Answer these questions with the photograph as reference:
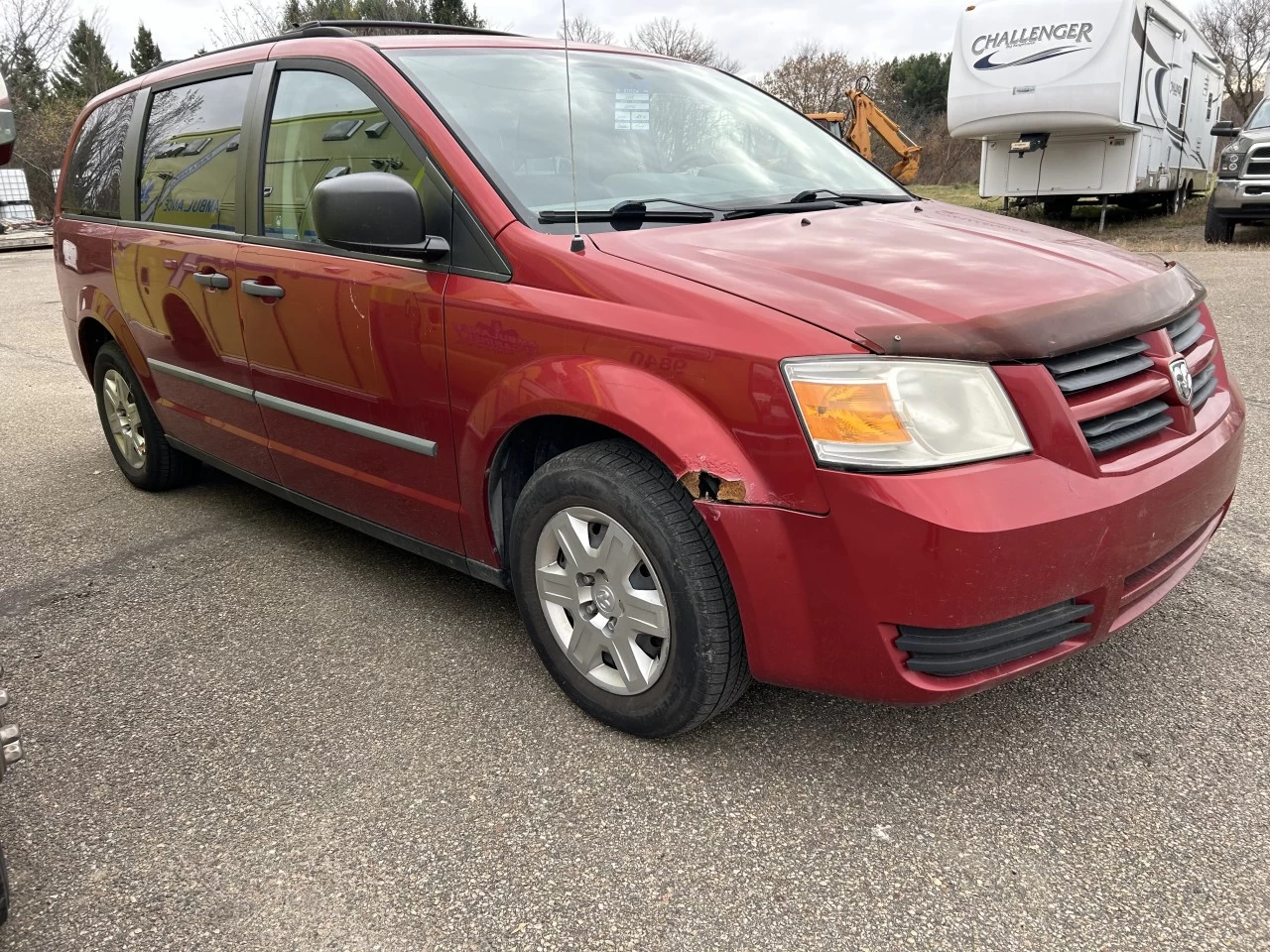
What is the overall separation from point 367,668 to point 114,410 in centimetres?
249

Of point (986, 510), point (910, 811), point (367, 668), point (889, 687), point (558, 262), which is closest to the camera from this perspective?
point (986, 510)

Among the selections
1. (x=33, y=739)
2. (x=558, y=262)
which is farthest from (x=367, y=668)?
(x=558, y=262)

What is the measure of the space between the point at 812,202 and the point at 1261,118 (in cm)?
1192

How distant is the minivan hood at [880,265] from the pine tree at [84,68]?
1755 inches

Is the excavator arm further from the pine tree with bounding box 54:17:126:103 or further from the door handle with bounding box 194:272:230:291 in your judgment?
the pine tree with bounding box 54:17:126:103

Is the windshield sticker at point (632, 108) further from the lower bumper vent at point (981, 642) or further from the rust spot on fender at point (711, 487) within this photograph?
the lower bumper vent at point (981, 642)

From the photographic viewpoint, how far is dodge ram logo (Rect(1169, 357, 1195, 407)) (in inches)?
86.8

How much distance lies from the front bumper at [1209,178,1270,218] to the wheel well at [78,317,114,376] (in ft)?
39.5

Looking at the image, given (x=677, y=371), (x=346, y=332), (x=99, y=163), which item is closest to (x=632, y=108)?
(x=346, y=332)

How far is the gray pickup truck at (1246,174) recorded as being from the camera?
1120cm

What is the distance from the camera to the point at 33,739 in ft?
8.25

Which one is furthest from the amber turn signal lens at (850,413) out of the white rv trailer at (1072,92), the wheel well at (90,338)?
the white rv trailer at (1072,92)

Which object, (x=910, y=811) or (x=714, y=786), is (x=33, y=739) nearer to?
(x=714, y=786)

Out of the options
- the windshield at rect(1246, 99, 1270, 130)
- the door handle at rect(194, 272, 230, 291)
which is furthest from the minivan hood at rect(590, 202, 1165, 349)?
the windshield at rect(1246, 99, 1270, 130)
